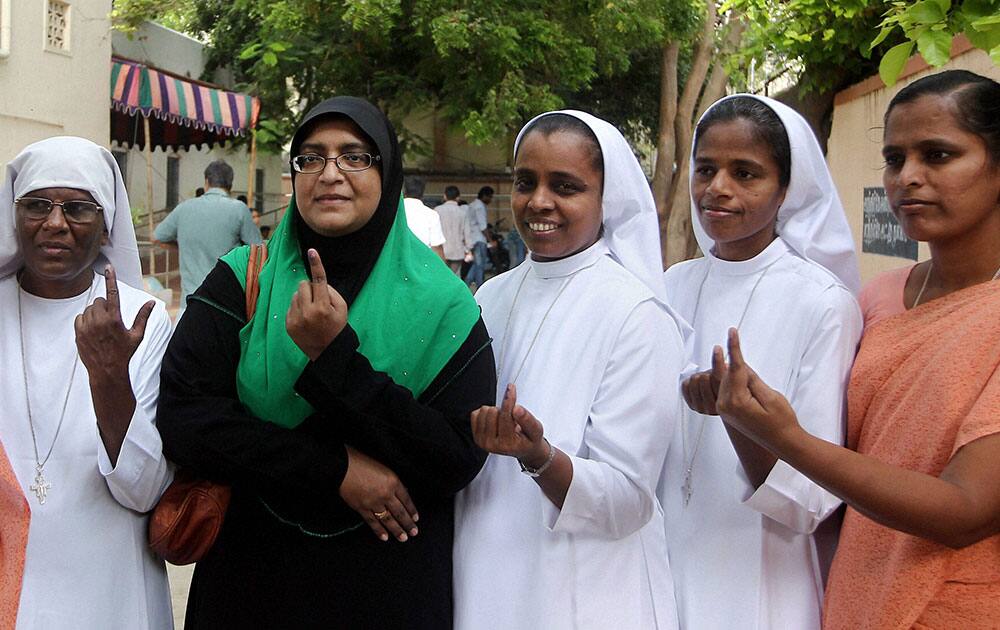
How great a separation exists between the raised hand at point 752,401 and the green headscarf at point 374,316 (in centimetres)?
69

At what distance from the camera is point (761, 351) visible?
266cm

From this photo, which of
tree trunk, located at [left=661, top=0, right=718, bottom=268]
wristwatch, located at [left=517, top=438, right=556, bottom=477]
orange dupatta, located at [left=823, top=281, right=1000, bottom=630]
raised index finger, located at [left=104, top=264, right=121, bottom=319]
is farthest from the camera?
tree trunk, located at [left=661, top=0, right=718, bottom=268]

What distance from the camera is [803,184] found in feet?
8.88

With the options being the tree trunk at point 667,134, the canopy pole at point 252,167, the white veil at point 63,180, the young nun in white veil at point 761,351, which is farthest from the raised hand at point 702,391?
the tree trunk at point 667,134

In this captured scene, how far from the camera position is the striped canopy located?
40.3 ft

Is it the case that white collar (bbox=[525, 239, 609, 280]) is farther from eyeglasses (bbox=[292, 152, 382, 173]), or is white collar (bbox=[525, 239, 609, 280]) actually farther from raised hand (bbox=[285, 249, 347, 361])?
raised hand (bbox=[285, 249, 347, 361])

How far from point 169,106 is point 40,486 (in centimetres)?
1036

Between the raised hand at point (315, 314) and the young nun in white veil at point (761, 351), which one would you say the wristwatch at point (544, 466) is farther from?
the raised hand at point (315, 314)

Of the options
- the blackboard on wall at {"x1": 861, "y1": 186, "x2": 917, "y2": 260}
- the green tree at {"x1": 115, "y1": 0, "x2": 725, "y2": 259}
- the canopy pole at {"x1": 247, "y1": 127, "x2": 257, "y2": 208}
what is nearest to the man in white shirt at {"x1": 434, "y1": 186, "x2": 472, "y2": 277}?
the green tree at {"x1": 115, "y1": 0, "x2": 725, "y2": 259}

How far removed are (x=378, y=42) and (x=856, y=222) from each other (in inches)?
329

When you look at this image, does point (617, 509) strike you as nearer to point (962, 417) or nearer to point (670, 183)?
point (962, 417)

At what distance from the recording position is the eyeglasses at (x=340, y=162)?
2568mm

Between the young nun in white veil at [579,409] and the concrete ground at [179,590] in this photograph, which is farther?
the concrete ground at [179,590]

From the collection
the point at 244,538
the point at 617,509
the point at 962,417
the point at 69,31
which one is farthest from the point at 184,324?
the point at 69,31
